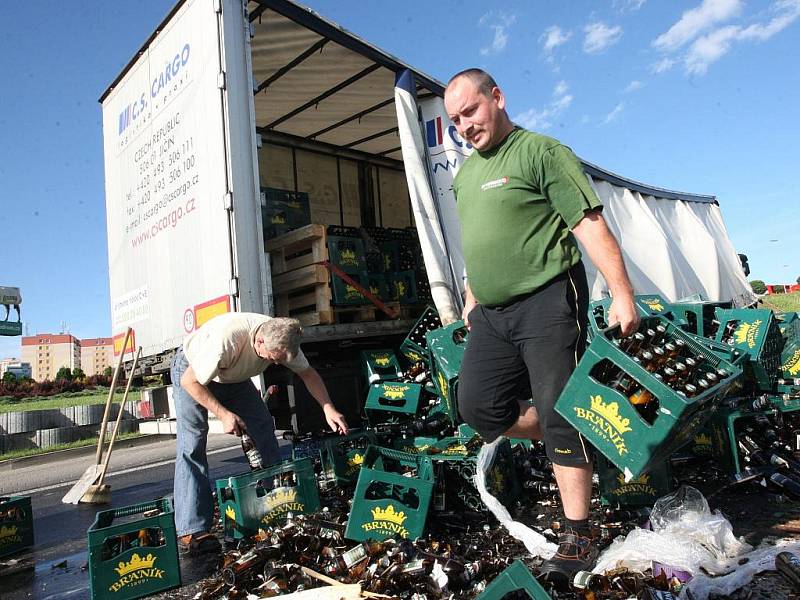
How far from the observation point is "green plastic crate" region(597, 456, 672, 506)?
331 cm

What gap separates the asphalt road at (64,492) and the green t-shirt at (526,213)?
2652mm

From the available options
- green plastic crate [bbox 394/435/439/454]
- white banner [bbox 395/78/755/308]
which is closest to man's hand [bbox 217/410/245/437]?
green plastic crate [bbox 394/435/439/454]

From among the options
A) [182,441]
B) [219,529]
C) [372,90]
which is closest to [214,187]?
[182,441]

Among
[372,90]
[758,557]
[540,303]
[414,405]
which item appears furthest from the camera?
[372,90]

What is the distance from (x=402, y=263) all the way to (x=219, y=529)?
418 centimetres

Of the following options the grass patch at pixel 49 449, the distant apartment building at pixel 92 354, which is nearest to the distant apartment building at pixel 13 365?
the distant apartment building at pixel 92 354

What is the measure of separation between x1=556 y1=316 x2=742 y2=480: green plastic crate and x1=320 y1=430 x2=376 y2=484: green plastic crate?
7.31 feet

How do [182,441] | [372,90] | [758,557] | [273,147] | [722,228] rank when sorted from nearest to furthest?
1. [758,557]
2. [182,441]
3. [372,90]
4. [273,147]
5. [722,228]

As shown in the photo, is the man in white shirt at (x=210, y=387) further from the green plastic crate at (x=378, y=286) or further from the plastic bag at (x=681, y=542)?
the green plastic crate at (x=378, y=286)

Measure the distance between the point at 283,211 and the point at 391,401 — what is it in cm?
375

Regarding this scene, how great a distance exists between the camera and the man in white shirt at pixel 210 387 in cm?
349

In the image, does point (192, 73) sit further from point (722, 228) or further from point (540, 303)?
point (722, 228)

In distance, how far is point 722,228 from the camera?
18.0m

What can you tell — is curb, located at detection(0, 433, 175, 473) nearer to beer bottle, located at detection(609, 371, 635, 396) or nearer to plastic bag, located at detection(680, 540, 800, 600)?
beer bottle, located at detection(609, 371, 635, 396)
